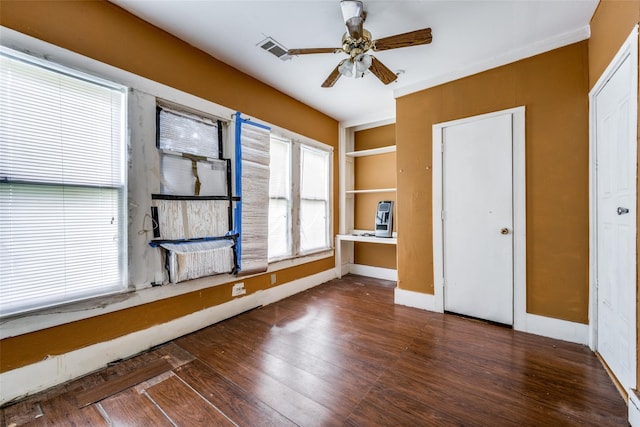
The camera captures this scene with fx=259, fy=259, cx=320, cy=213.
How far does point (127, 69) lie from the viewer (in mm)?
2088

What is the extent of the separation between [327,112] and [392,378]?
366 centimetres

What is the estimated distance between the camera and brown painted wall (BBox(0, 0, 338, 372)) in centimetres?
168

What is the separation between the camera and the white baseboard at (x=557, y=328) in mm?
2275

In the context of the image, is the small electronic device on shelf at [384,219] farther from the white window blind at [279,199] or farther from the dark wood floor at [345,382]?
the dark wood floor at [345,382]

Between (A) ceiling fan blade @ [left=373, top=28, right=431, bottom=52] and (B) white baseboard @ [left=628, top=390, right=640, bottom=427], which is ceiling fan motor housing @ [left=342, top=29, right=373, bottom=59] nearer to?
(A) ceiling fan blade @ [left=373, top=28, right=431, bottom=52]

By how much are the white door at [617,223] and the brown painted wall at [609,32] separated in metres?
0.14

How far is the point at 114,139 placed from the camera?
6.68ft

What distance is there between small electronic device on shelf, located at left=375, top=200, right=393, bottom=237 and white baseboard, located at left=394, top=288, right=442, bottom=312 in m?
0.98

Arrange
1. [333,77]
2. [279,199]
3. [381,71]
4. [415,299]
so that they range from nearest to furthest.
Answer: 1. [381,71]
2. [333,77]
3. [415,299]
4. [279,199]

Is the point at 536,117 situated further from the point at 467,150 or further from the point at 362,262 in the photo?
the point at 362,262

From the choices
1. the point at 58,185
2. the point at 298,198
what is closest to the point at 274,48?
the point at 298,198

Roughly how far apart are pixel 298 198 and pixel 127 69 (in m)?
A: 2.26

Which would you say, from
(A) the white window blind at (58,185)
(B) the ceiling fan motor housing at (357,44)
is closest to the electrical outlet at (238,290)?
(A) the white window blind at (58,185)

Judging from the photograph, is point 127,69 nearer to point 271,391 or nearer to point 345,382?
point 271,391
